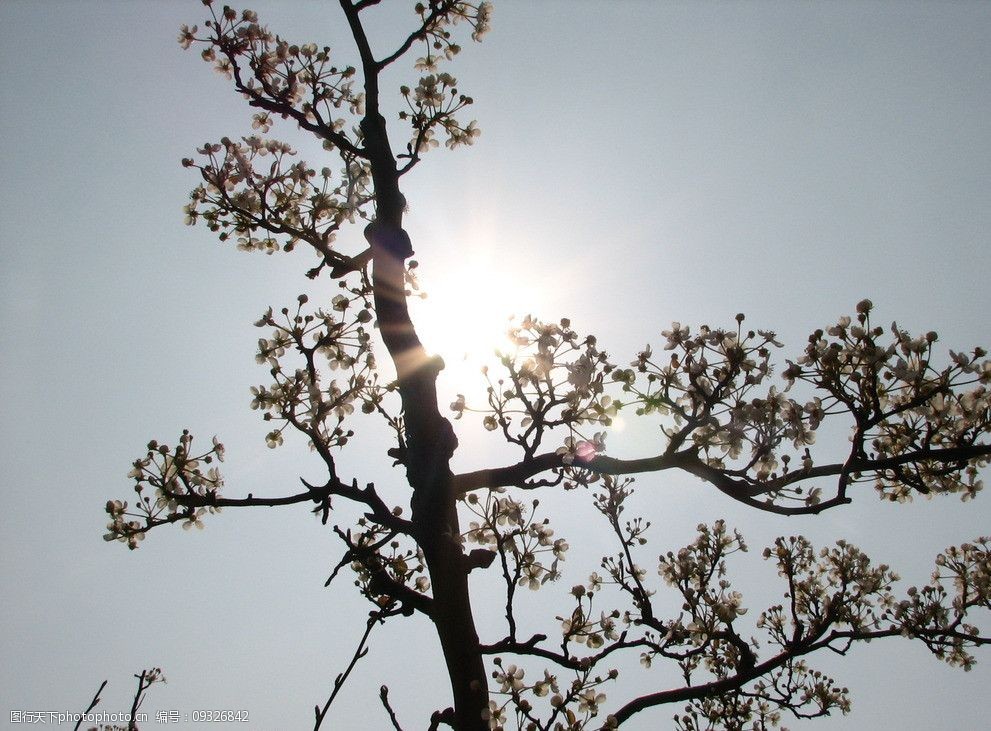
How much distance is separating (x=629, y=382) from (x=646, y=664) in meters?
4.70

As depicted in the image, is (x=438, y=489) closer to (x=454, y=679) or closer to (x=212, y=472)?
(x=454, y=679)

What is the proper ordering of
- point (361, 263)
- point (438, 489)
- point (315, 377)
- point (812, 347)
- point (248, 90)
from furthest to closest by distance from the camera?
point (248, 90), point (361, 263), point (315, 377), point (438, 489), point (812, 347)

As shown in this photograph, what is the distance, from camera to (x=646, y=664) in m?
7.78

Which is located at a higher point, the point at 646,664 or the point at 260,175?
the point at 260,175

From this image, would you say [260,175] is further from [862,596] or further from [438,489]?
[862,596]

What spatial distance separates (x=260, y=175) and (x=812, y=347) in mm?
5654

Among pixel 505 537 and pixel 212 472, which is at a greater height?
pixel 212 472

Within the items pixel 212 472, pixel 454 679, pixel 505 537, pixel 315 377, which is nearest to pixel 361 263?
pixel 315 377

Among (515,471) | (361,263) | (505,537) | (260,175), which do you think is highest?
(260,175)

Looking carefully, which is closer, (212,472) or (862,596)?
(212,472)

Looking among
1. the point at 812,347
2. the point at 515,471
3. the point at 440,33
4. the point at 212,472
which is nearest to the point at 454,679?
the point at 515,471

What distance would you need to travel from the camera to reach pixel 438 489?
5215mm

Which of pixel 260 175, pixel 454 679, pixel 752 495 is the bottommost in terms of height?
pixel 454 679

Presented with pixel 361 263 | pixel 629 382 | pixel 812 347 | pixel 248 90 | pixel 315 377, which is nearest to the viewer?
pixel 812 347
